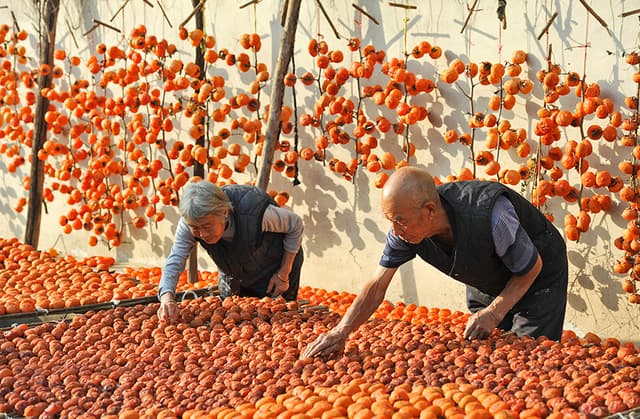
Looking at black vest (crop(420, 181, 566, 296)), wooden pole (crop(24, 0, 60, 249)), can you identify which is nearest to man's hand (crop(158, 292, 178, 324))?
black vest (crop(420, 181, 566, 296))

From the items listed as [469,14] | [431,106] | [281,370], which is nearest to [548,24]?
[469,14]

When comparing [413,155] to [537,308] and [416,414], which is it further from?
[416,414]

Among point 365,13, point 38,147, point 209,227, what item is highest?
point 365,13

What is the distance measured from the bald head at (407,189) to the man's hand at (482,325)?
0.56 meters

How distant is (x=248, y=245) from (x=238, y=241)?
0.20 feet

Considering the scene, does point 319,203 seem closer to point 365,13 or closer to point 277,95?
point 277,95

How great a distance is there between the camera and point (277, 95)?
6039 mm

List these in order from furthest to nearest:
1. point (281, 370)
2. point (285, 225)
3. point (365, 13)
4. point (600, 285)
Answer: point (365, 13), point (600, 285), point (285, 225), point (281, 370)

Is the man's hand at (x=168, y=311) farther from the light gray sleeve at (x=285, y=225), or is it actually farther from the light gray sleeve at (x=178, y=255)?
the light gray sleeve at (x=285, y=225)

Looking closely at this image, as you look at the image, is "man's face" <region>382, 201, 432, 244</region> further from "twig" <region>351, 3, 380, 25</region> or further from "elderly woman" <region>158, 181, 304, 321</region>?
"twig" <region>351, 3, 380, 25</region>

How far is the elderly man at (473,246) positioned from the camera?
10.1ft

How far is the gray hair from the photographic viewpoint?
3.78 metres

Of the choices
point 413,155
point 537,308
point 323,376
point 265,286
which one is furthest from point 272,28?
point 323,376

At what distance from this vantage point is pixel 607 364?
279 cm
